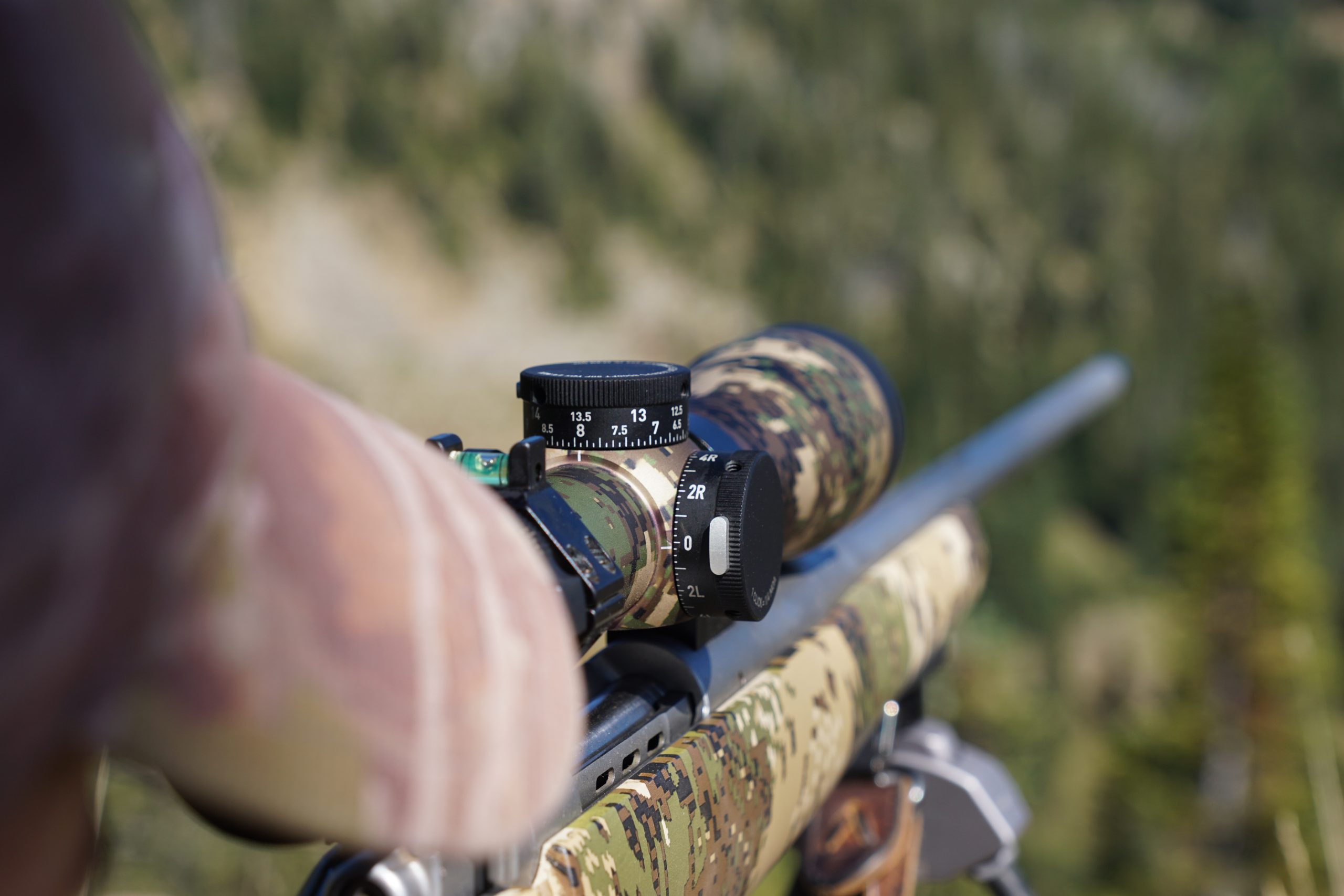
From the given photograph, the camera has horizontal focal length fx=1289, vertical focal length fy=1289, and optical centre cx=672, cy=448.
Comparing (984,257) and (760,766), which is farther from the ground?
(760,766)

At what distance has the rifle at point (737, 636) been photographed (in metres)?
0.90

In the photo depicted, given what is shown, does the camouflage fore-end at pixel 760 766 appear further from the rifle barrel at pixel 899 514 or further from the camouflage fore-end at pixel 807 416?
the camouflage fore-end at pixel 807 416

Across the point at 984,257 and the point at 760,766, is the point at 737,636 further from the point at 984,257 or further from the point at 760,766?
the point at 984,257

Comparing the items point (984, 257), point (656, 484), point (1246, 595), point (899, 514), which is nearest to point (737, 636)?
point (656, 484)

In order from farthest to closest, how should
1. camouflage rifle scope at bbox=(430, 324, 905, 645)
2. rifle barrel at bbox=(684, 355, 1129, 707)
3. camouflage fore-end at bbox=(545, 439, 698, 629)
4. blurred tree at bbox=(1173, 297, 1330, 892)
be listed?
1. blurred tree at bbox=(1173, 297, 1330, 892)
2. rifle barrel at bbox=(684, 355, 1129, 707)
3. camouflage fore-end at bbox=(545, 439, 698, 629)
4. camouflage rifle scope at bbox=(430, 324, 905, 645)

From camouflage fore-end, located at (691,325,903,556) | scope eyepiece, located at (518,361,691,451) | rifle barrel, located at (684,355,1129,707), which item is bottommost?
rifle barrel, located at (684,355,1129,707)

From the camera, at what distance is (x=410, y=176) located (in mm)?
20469

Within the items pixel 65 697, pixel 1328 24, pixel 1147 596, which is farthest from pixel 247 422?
pixel 1328 24

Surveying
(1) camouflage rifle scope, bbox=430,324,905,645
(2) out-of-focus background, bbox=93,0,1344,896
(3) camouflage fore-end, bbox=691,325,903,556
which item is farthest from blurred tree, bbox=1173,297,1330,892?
(1) camouflage rifle scope, bbox=430,324,905,645

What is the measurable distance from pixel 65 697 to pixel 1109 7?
31.5 metres

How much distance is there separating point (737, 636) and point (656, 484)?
0.81 feet

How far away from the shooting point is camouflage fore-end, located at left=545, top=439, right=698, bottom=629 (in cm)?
99

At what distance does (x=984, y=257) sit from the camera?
84.5ft

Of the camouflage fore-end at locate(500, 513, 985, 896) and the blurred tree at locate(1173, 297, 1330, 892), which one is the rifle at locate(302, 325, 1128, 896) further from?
the blurred tree at locate(1173, 297, 1330, 892)
